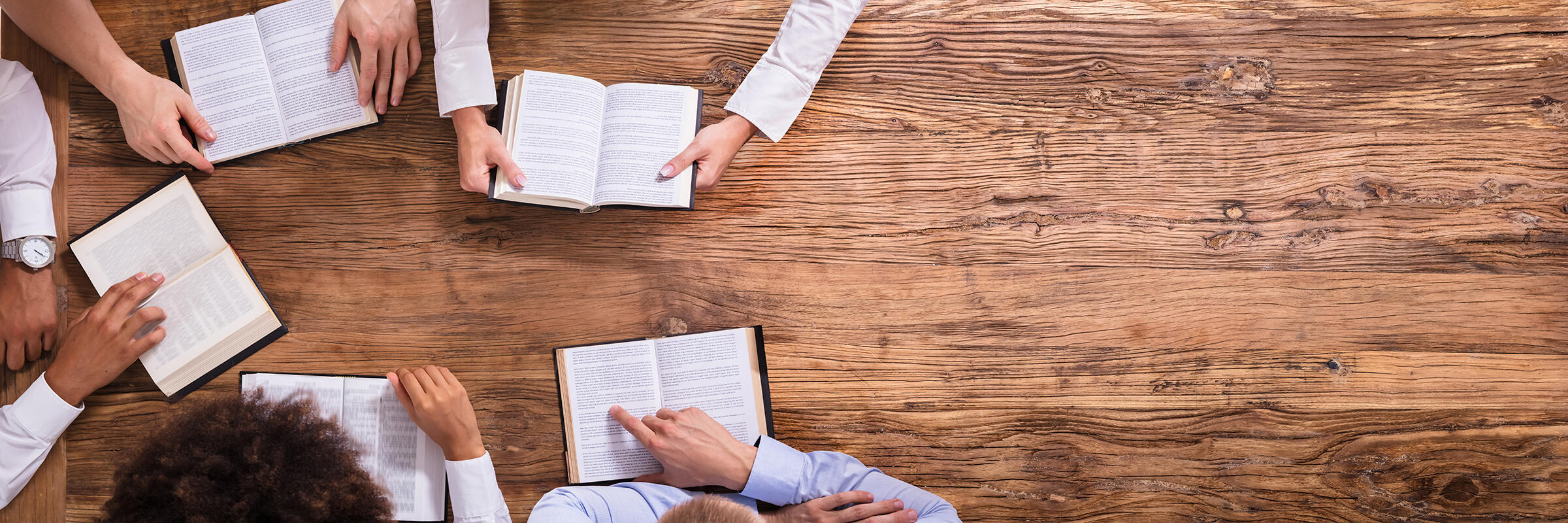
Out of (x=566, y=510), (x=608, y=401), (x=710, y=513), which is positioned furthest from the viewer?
(x=608, y=401)

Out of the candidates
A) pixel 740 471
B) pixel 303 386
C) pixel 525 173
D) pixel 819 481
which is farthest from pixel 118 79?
pixel 819 481

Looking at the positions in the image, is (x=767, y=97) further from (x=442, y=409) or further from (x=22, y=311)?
(x=22, y=311)

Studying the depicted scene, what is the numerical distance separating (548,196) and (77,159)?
3.76ft

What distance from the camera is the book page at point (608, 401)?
65.5 inches

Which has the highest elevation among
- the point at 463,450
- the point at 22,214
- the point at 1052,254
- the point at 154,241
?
the point at 1052,254

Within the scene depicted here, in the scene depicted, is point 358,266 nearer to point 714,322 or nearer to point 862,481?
point 714,322

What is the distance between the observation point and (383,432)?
65.1 inches

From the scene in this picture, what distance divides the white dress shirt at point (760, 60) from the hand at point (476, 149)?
0.10ft

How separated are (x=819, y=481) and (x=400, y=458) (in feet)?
3.04

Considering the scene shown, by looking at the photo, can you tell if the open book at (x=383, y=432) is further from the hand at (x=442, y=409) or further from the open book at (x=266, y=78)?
the open book at (x=266, y=78)

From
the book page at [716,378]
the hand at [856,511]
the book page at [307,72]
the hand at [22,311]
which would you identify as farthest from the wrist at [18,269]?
the hand at [856,511]

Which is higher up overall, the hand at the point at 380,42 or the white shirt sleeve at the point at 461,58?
the white shirt sleeve at the point at 461,58

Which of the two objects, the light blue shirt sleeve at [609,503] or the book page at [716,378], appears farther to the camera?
the book page at [716,378]

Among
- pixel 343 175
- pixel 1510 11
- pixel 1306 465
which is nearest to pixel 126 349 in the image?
pixel 343 175
